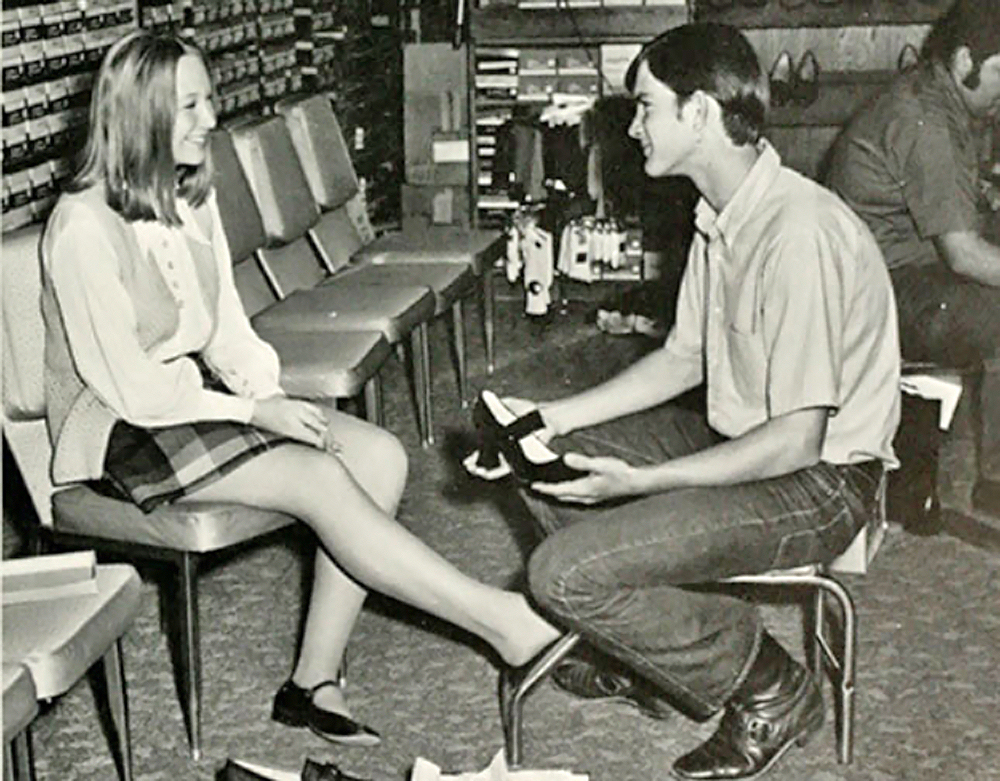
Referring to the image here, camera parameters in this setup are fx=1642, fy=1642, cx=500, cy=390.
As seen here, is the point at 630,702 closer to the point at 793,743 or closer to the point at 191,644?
the point at 793,743

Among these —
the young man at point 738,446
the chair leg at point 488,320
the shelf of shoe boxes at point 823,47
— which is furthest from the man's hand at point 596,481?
→ the shelf of shoe boxes at point 823,47

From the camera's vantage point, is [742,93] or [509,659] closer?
[742,93]

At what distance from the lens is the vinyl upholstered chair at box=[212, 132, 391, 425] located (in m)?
3.67

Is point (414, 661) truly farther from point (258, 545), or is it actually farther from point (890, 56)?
point (890, 56)

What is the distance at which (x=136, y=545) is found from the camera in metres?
2.86

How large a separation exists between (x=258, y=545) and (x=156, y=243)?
3.87 feet

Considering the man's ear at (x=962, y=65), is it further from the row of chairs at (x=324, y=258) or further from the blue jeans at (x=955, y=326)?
the row of chairs at (x=324, y=258)

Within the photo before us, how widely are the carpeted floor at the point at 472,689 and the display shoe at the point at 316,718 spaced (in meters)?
0.03

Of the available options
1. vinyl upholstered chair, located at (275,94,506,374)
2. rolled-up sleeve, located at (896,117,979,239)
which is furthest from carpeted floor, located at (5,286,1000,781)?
vinyl upholstered chair, located at (275,94,506,374)

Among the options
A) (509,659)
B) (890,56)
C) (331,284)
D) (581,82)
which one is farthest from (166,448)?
(890,56)

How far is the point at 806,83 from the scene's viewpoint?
6.58 meters

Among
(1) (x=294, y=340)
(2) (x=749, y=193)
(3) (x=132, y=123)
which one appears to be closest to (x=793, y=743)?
(2) (x=749, y=193)

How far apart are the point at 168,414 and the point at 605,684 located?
3.12ft

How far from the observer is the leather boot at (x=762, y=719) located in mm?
2699
